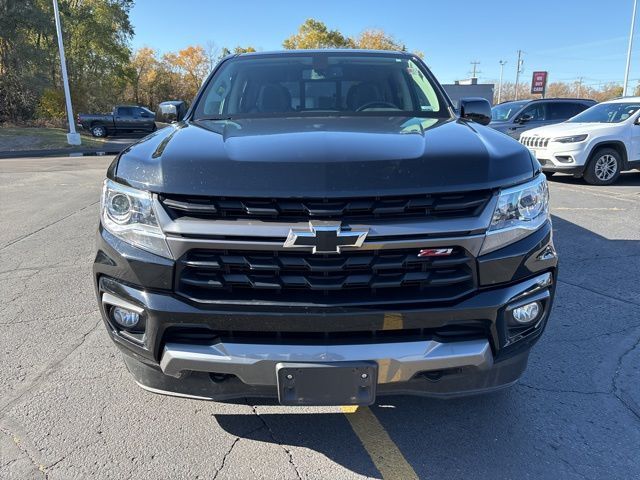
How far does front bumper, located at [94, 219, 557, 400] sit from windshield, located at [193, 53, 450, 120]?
4.73ft

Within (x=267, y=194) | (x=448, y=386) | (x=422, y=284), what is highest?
(x=267, y=194)

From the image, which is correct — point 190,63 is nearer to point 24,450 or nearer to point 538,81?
point 538,81

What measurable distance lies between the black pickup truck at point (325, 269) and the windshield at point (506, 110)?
12866 mm

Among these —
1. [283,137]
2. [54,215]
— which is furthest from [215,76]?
[54,215]

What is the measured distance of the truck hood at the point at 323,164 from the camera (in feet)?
6.22

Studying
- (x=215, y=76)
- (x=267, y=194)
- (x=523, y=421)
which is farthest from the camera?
(x=215, y=76)

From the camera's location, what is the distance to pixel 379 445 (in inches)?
94.5

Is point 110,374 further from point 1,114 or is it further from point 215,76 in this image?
point 1,114

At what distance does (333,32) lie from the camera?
56.7m

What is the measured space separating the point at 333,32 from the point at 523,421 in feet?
196

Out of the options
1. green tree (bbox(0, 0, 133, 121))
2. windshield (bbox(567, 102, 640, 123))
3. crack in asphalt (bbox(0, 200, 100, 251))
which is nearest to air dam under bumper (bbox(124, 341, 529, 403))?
crack in asphalt (bbox(0, 200, 100, 251))

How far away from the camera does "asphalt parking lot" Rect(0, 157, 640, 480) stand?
7.42ft

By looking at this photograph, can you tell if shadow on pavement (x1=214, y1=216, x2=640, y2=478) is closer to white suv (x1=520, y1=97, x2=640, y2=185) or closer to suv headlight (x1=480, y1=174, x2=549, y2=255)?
suv headlight (x1=480, y1=174, x2=549, y2=255)

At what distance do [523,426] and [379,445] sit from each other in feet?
2.57
